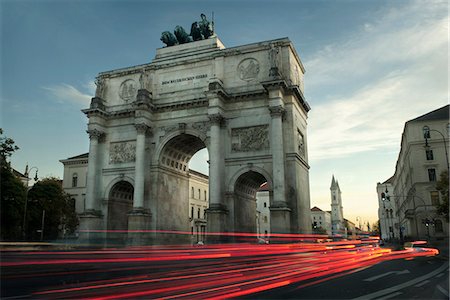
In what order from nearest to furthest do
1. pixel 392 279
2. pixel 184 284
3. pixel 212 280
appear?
pixel 184 284
pixel 212 280
pixel 392 279

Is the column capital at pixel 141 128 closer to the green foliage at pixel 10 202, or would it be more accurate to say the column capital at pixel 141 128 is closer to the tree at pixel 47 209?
the green foliage at pixel 10 202

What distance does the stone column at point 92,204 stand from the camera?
34719 millimetres

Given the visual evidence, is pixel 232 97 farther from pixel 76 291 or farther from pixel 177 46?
pixel 76 291

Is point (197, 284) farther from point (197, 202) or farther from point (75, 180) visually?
point (75, 180)

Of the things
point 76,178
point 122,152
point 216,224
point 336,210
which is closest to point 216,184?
point 216,224

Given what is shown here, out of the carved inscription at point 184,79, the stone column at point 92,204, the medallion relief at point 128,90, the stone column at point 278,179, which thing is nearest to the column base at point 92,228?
the stone column at point 92,204

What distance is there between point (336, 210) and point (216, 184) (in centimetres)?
15306

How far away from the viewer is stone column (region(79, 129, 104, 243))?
34.7 meters

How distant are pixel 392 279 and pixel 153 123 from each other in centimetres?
2644

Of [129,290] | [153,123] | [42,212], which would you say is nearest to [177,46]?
[153,123]

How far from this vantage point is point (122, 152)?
1469 inches

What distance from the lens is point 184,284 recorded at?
39.6ft

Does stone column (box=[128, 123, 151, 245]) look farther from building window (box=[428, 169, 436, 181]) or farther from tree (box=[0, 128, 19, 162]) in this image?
building window (box=[428, 169, 436, 181])

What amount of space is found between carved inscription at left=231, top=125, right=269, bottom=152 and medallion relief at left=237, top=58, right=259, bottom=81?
4.67m
